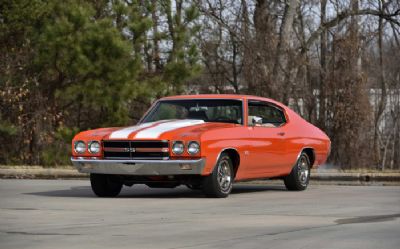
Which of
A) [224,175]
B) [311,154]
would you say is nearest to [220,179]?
[224,175]

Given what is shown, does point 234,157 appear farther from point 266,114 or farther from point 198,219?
point 198,219

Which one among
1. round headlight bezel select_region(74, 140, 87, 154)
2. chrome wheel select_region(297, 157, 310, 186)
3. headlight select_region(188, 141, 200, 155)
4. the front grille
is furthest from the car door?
round headlight bezel select_region(74, 140, 87, 154)

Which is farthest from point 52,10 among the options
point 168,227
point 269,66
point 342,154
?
point 168,227

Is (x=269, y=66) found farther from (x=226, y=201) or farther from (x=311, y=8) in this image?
(x=226, y=201)

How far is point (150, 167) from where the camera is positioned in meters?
13.6

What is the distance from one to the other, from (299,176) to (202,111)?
2.11 m

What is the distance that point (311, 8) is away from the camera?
1703 inches

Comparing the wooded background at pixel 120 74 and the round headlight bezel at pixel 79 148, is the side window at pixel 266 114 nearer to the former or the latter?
the round headlight bezel at pixel 79 148

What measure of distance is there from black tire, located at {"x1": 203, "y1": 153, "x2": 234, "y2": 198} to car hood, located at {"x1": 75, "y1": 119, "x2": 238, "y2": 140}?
1.63ft

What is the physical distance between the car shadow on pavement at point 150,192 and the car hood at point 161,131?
3.40 feet

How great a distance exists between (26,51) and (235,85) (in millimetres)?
10813

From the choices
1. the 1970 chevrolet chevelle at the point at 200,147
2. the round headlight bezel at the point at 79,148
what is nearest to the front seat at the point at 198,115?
the 1970 chevrolet chevelle at the point at 200,147

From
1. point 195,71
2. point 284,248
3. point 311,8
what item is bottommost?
point 284,248

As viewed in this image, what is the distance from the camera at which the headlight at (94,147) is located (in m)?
14.1
